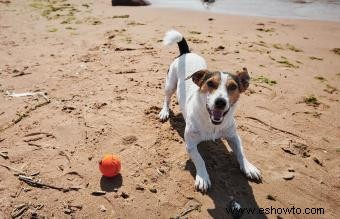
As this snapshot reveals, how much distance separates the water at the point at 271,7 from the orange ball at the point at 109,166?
8436mm

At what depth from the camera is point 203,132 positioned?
14.4ft

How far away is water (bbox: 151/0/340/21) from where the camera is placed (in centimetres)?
1127

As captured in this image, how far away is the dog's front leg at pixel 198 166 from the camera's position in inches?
159

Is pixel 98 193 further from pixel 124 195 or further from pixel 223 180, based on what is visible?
pixel 223 180

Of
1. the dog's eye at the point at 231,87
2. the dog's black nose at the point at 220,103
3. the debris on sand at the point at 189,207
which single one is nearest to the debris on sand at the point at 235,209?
the debris on sand at the point at 189,207

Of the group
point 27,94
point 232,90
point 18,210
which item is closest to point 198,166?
point 232,90

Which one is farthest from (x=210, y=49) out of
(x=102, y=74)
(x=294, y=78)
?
(x=102, y=74)

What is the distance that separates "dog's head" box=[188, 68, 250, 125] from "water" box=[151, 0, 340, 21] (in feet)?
24.6

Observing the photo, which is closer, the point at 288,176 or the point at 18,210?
the point at 18,210

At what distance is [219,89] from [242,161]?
0.95m

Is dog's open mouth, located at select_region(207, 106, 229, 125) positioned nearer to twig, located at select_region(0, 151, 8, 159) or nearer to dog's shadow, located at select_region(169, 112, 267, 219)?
dog's shadow, located at select_region(169, 112, 267, 219)

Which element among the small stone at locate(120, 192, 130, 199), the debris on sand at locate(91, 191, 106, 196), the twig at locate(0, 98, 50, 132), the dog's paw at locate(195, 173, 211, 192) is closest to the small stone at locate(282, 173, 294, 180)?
the dog's paw at locate(195, 173, 211, 192)

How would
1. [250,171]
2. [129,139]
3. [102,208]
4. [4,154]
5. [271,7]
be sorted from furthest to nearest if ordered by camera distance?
1. [271,7]
2. [129,139]
3. [4,154]
4. [250,171]
5. [102,208]

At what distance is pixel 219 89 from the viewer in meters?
4.05
